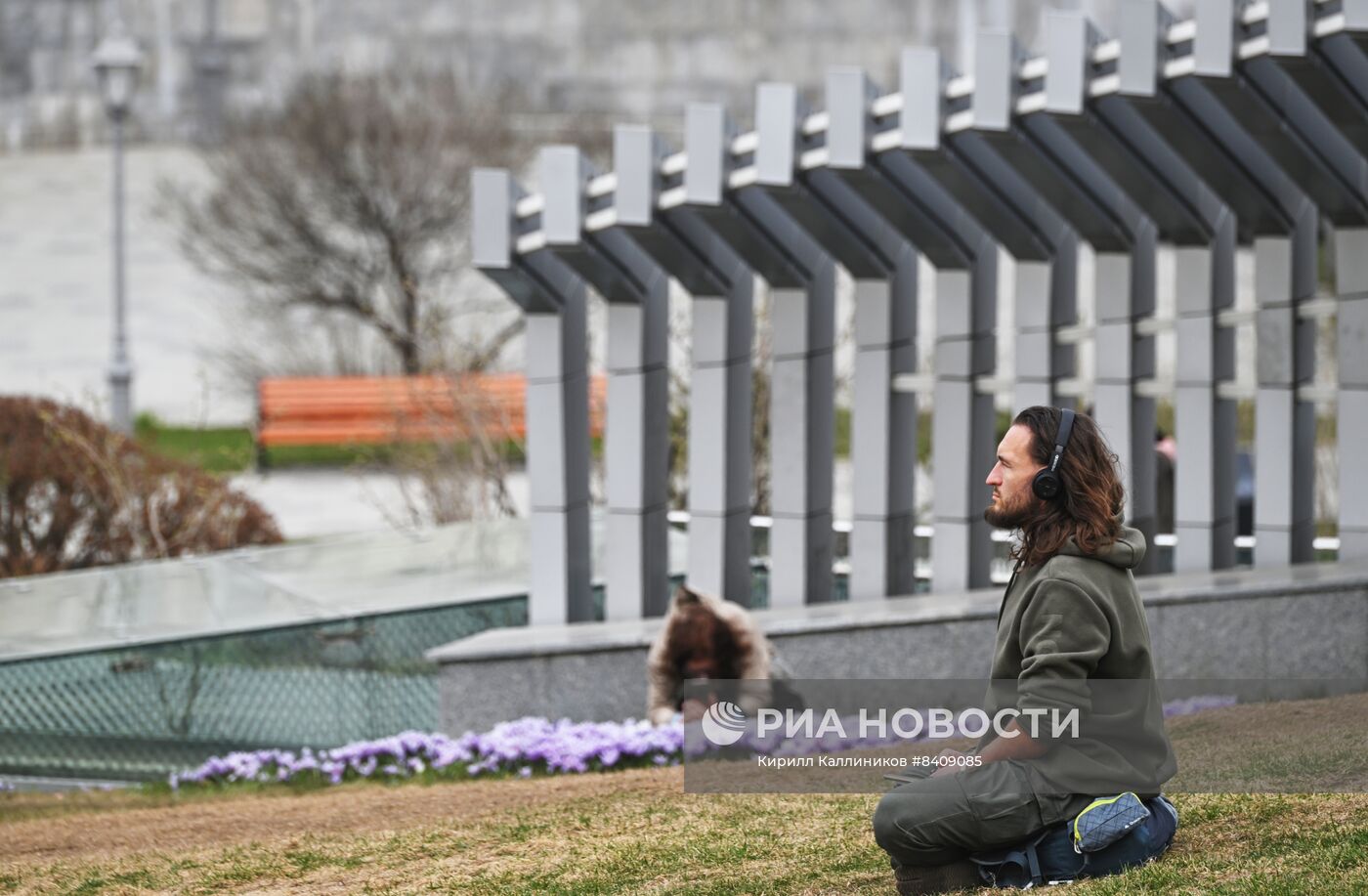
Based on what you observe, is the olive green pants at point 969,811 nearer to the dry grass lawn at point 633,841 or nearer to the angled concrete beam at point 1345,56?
the dry grass lawn at point 633,841

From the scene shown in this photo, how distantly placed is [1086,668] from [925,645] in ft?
18.2

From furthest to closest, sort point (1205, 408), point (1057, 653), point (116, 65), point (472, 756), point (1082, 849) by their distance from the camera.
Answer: point (116, 65) < point (1205, 408) < point (472, 756) < point (1082, 849) < point (1057, 653)

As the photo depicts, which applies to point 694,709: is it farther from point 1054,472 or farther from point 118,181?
point 118,181

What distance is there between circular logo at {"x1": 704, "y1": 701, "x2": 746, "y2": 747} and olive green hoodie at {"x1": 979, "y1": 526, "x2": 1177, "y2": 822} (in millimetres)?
3952

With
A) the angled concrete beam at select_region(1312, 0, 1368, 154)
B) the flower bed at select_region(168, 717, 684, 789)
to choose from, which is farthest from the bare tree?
the angled concrete beam at select_region(1312, 0, 1368, 154)

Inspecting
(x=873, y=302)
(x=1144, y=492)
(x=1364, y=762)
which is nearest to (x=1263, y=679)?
(x=1144, y=492)

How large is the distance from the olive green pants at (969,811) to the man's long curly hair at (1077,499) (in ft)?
1.91

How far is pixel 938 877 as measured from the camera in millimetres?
5516

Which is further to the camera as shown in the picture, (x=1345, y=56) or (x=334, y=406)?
(x=334, y=406)

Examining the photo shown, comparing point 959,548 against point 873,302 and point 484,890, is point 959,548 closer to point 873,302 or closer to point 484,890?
point 873,302

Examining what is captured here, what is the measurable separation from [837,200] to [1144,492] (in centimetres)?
241

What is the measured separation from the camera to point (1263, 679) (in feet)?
33.4

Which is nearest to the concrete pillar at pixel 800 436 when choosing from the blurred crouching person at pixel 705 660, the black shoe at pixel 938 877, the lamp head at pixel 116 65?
the blurred crouching person at pixel 705 660

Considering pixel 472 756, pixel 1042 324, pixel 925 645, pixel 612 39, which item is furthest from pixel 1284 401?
pixel 612 39
